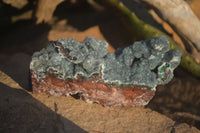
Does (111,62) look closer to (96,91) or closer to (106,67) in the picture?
(106,67)

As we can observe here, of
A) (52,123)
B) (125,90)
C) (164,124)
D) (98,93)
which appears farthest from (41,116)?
(164,124)

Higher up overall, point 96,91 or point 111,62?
point 111,62

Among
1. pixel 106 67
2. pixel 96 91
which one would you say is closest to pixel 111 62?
pixel 106 67

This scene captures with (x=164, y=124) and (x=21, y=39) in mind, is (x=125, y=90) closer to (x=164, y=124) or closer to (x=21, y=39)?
(x=164, y=124)
